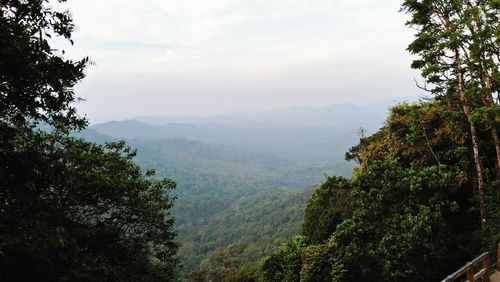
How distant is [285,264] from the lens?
22.8 meters

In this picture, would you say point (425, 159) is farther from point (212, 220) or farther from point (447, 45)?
point (212, 220)

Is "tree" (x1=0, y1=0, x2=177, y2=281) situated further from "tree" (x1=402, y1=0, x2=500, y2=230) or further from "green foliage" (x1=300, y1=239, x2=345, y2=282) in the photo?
"tree" (x1=402, y1=0, x2=500, y2=230)

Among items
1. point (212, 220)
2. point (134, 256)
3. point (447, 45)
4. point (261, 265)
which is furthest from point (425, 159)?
point (212, 220)

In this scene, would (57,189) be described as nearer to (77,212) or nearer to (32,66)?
(77,212)

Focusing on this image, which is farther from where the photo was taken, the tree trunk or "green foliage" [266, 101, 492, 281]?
the tree trunk

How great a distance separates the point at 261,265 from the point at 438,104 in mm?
13359

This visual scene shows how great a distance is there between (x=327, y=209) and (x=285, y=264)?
12.7 feet

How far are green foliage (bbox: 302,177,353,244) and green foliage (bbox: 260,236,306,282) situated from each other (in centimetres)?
96

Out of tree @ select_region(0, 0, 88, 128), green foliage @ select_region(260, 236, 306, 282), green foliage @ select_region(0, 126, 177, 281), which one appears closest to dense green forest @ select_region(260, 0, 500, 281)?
green foliage @ select_region(260, 236, 306, 282)

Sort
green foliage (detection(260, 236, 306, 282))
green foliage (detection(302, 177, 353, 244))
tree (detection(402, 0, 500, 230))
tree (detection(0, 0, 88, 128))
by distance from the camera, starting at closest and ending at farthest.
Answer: tree (detection(0, 0, 88, 128)) → tree (detection(402, 0, 500, 230)) → green foliage (detection(302, 177, 353, 244)) → green foliage (detection(260, 236, 306, 282))

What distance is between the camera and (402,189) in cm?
1695

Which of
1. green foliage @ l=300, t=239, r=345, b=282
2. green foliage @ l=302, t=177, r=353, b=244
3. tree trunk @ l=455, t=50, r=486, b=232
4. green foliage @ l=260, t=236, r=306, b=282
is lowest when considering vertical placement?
green foliage @ l=260, t=236, r=306, b=282

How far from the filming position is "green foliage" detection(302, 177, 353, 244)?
2183 centimetres

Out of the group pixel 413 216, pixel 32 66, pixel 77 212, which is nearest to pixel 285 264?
pixel 413 216
